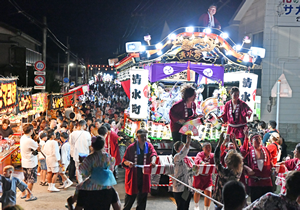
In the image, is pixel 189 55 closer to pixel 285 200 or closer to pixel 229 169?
pixel 229 169

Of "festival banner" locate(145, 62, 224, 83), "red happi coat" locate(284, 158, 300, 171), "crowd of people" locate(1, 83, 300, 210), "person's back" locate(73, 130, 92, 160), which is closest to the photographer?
"crowd of people" locate(1, 83, 300, 210)

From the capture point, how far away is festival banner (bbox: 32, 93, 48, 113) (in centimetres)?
1467

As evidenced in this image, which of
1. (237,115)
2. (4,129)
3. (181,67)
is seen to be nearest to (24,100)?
(4,129)

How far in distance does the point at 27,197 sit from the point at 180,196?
455 cm

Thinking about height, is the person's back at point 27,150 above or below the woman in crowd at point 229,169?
below

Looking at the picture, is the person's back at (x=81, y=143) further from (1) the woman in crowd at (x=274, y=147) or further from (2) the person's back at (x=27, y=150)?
(1) the woman in crowd at (x=274, y=147)

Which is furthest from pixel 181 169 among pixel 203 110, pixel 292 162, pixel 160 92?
pixel 160 92

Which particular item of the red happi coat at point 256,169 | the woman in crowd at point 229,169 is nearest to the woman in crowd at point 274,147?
the red happi coat at point 256,169

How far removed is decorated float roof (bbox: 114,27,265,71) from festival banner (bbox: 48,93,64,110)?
341 inches

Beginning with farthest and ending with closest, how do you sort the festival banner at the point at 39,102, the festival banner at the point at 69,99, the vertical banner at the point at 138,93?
the festival banner at the point at 69,99 → the festival banner at the point at 39,102 → the vertical banner at the point at 138,93

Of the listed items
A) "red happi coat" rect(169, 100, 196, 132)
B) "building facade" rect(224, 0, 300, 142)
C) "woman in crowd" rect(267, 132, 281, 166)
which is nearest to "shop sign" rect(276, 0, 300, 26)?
"building facade" rect(224, 0, 300, 142)

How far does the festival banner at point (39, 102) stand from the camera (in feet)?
48.1

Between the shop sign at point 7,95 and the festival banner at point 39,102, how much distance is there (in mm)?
3388

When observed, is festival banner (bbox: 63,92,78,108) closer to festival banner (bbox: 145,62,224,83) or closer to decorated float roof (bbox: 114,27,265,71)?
festival banner (bbox: 145,62,224,83)
